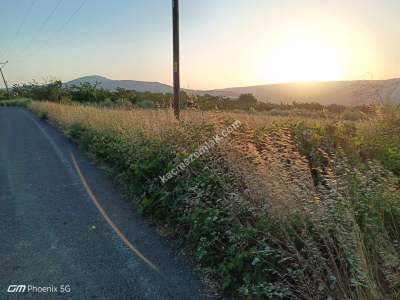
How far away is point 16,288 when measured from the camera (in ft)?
12.5

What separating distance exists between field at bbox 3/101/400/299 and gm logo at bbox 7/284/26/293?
201cm

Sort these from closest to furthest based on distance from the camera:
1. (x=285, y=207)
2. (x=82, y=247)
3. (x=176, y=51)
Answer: (x=285, y=207)
(x=82, y=247)
(x=176, y=51)

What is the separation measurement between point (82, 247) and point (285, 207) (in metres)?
2.86

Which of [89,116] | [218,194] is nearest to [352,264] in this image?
[218,194]

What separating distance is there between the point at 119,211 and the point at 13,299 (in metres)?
2.84

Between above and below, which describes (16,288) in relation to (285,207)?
below

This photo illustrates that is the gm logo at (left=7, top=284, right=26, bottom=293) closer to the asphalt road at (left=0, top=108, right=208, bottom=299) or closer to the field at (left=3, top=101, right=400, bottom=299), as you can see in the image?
the asphalt road at (left=0, top=108, right=208, bottom=299)

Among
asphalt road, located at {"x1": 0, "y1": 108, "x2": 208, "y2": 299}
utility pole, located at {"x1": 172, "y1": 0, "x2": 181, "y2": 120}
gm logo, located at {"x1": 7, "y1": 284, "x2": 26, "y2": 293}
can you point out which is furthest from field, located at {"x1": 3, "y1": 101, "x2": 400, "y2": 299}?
utility pole, located at {"x1": 172, "y1": 0, "x2": 181, "y2": 120}

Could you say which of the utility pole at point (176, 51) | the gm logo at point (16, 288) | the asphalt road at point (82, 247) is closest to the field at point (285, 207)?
the asphalt road at point (82, 247)

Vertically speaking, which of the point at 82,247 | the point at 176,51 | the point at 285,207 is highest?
the point at 176,51

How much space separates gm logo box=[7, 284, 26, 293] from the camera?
3759 millimetres

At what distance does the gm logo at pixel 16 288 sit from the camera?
3.76 meters

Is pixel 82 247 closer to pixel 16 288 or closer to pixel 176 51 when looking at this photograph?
pixel 16 288

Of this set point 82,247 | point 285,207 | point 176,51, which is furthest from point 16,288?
point 176,51
